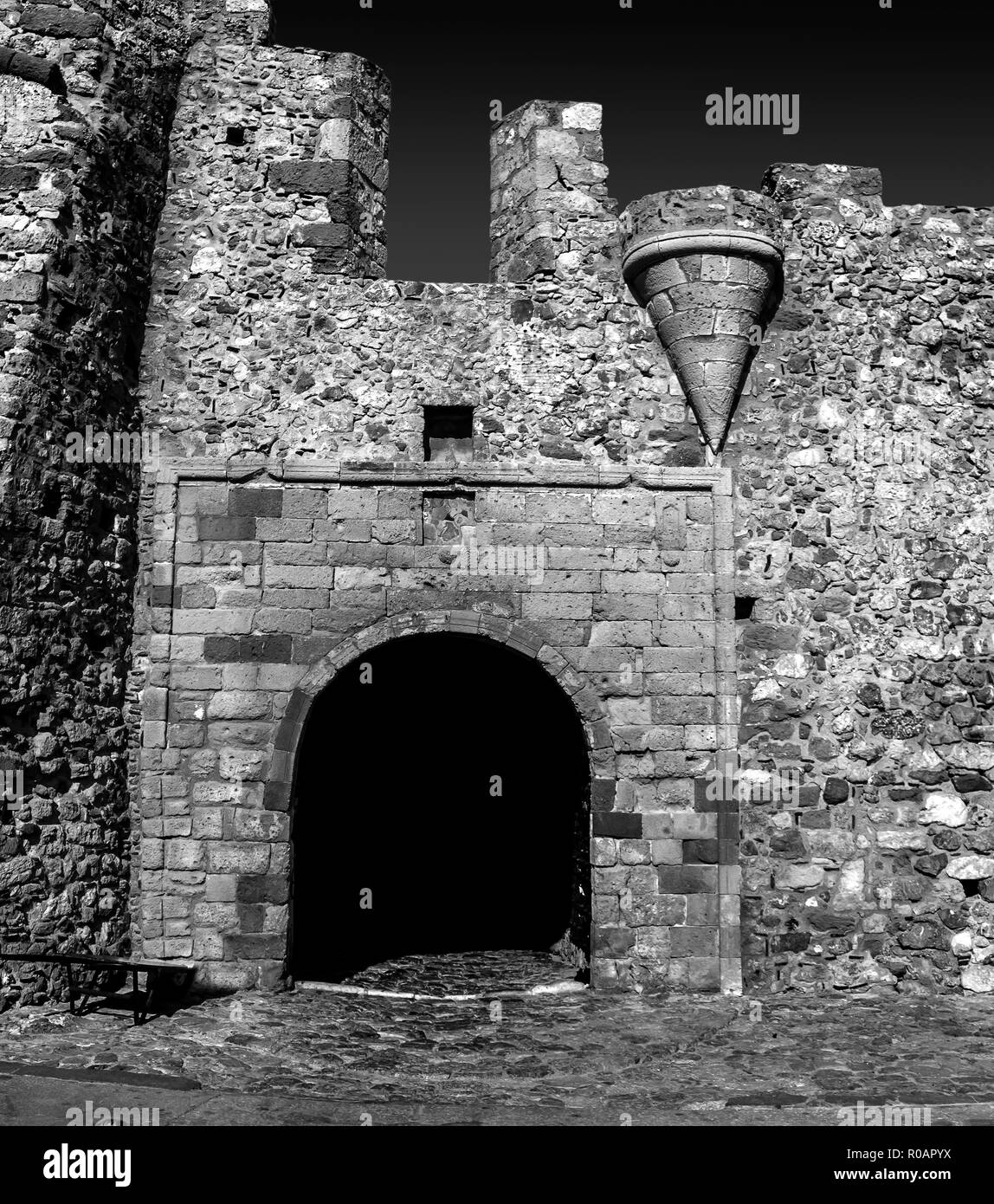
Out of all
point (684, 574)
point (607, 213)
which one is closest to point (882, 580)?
point (684, 574)

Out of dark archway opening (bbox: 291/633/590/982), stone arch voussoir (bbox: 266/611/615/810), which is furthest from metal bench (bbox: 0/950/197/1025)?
dark archway opening (bbox: 291/633/590/982)

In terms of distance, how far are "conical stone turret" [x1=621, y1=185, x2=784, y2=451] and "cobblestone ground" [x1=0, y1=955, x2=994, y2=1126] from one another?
371cm

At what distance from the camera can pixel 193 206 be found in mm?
7570

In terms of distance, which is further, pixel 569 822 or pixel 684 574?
pixel 569 822

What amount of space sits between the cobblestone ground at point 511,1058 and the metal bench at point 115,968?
133mm

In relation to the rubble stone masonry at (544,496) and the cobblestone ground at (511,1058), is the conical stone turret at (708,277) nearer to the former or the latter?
the rubble stone masonry at (544,496)

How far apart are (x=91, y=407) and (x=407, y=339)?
6.81 ft

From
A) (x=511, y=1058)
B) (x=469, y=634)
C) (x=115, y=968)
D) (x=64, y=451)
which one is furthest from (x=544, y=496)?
(x=115, y=968)

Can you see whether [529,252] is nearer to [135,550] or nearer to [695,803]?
[135,550]

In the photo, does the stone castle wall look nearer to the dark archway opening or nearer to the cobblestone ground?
the cobblestone ground

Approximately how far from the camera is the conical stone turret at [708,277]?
7.34 metres

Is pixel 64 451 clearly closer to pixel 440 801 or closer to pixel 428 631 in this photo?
pixel 428 631

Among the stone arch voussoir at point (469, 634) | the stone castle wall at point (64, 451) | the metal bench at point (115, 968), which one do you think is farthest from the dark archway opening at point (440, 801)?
the stone castle wall at point (64, 451)

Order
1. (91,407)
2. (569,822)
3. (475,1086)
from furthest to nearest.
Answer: (569,822)
(91,407)
(475,1086)
